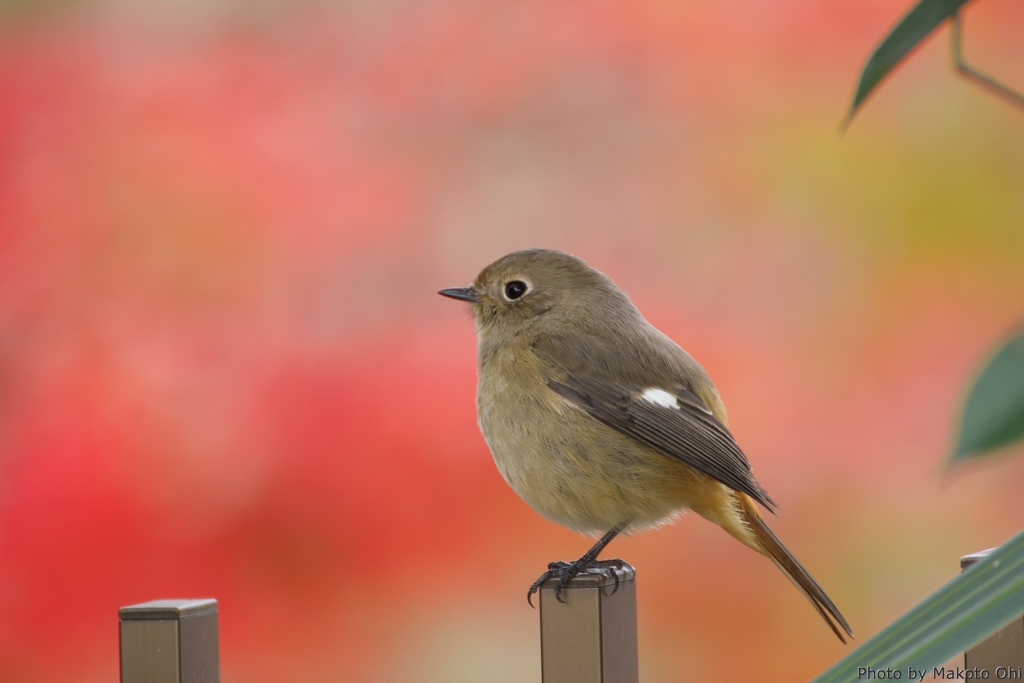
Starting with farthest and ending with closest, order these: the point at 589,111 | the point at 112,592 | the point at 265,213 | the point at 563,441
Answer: the point at 589,111 < the point at 265,213 < the point at 112,592 < the point at 563,441

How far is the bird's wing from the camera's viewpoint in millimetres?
1494

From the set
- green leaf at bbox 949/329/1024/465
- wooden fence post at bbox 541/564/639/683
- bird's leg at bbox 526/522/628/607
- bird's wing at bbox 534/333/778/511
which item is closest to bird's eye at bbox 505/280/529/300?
bird's wing at bbox 534/333/778/511

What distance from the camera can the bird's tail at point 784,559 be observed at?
1382 mm

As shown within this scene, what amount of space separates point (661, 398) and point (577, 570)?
35 centimetres

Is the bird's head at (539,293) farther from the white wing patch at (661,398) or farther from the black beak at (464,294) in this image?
A: the white wing patch at (661,398)

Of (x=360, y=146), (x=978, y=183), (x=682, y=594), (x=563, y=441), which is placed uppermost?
(x=360, y=146)

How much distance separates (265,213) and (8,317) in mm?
737

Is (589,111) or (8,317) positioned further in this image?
(589,111)

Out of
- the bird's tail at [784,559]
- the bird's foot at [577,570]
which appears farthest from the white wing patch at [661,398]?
the bird's foot at [577,570]

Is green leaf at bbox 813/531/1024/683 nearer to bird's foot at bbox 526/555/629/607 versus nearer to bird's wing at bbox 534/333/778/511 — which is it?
bird's foot at bbox 526/555/629/607

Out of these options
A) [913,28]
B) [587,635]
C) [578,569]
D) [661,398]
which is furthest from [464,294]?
[913,28]

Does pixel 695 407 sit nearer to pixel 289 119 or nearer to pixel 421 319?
pixel 421 319

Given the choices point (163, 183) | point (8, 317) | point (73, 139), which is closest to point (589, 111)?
point (163, 183)

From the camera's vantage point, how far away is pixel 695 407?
1.63 metres
